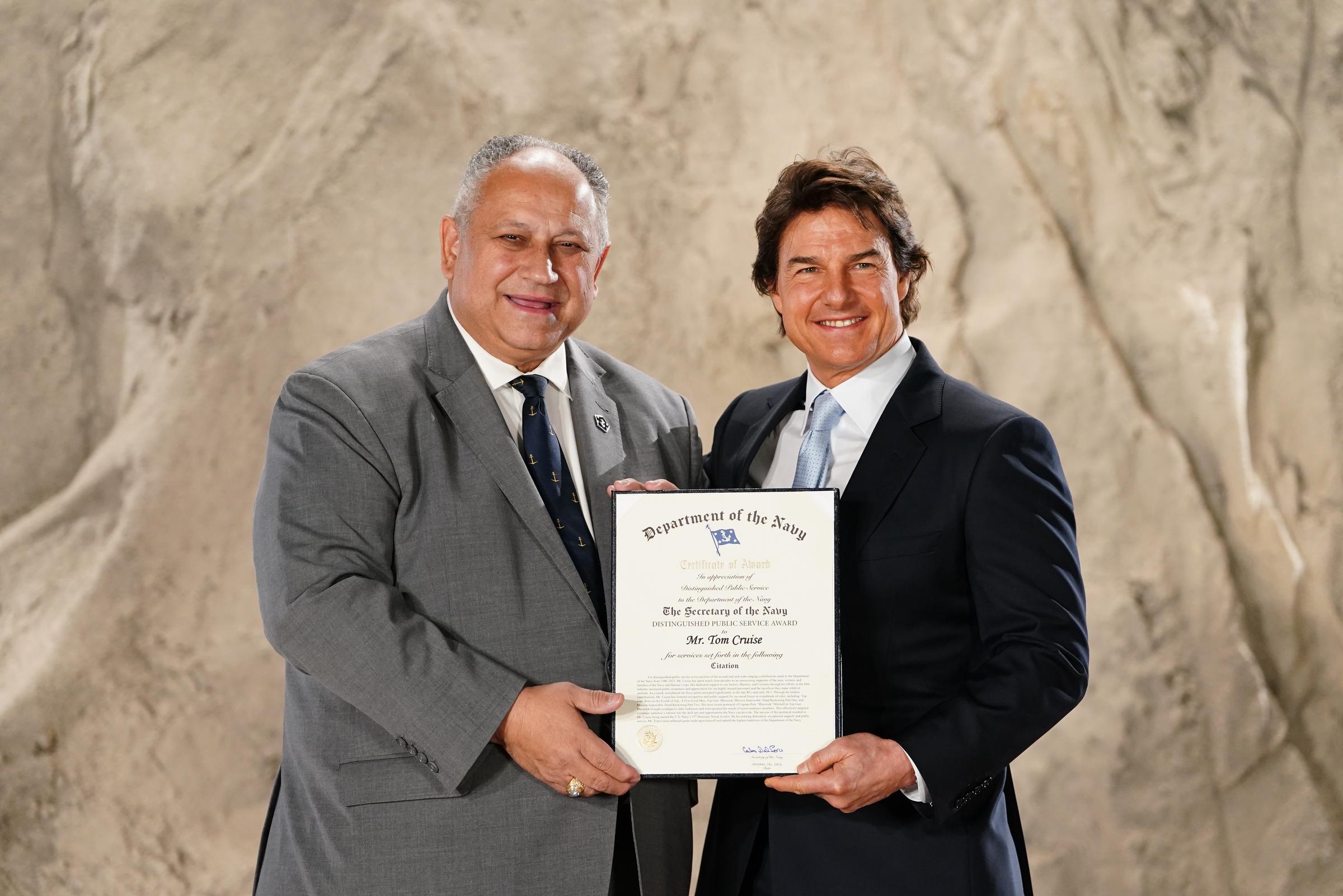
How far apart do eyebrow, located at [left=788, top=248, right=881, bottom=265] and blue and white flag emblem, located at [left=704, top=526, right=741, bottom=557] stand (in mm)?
599

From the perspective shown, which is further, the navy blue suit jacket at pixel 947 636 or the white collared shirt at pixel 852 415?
the white collared shirt at pixel 852 415

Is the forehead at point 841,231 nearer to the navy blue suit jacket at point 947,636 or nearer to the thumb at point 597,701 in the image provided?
the navy blue suit jacket at point 947,636

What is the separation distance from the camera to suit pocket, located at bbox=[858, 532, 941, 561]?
1941 mm

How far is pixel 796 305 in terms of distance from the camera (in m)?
2.17

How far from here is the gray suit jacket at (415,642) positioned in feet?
6.05

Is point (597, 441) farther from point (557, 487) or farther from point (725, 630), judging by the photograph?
point (725, 630)

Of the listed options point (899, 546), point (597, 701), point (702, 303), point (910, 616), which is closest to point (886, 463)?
point (899, 546)

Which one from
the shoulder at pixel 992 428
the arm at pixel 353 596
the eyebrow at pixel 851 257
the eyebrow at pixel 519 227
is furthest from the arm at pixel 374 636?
the eyebrow at pixel 851 257

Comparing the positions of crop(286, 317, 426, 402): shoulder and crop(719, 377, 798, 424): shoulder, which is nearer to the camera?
crop(286, 317, 426, 402): shoulder

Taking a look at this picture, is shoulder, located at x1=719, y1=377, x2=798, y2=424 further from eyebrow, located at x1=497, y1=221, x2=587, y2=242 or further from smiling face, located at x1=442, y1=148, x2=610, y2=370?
eyebrow, located at x1=497, y1=221, x2=587, y2=242

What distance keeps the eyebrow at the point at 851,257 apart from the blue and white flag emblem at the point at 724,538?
0.60m

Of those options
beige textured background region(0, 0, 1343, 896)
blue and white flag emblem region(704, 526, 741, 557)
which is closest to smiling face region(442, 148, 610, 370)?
blue and white flag emblem region(704, 526, 741, 557)

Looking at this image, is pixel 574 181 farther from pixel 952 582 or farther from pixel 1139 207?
pixel 1139 207

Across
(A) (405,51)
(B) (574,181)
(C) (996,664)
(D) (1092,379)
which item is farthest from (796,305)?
(A) (405,51)
